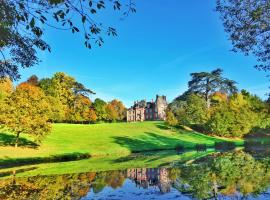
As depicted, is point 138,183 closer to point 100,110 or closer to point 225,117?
point 225,117

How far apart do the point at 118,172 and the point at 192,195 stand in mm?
12298

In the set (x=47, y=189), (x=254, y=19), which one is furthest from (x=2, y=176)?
(x=254, y=19)

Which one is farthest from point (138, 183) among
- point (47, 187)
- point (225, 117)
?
point (225, 117)

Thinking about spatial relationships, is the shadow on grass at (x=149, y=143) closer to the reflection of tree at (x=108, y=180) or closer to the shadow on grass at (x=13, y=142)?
the shadow on grass at (x=13, y=142)

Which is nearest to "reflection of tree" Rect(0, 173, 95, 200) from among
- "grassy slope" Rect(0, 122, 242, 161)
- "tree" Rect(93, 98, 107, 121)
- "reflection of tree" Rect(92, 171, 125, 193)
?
"reflection of tree" Rect(92, 171, 125, 193)

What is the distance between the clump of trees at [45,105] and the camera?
45.8m

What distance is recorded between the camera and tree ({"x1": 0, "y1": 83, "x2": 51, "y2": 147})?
4525 centimetres

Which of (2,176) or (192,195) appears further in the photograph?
(2,176)

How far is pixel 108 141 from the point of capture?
6712cm

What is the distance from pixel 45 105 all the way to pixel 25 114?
3570mm

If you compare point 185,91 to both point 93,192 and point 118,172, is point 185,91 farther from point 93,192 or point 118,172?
point 93,192

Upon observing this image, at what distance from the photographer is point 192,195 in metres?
21.5

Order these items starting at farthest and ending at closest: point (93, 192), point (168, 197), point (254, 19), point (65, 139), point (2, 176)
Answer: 1. point (65, 139)
2. point (2, 176)
3. point (93, 192)
4. point (168, 197)
5. point (254, 19)

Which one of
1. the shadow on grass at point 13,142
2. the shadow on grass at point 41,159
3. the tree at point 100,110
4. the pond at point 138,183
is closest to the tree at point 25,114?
the shadow on grass at point 13,142
